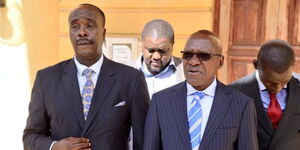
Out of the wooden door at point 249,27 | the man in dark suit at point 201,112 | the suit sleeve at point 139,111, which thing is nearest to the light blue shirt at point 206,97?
the man in dark suit at point 201,112

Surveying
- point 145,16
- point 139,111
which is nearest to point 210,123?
point 139,111

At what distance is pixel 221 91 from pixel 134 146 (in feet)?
1.99

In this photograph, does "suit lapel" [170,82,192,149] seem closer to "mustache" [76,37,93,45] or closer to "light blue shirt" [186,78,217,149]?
"light blue shirt" [186,78,217,149]

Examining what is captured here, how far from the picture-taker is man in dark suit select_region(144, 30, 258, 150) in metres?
2.29

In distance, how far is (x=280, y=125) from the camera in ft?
8.82

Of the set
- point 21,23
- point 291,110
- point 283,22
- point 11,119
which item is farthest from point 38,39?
point 291,110

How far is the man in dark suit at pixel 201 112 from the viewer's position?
90.0 inches

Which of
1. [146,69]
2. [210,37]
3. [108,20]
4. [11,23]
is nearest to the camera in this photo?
[210,37]

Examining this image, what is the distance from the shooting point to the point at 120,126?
248cm

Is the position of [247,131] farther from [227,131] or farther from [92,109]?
[92,109]

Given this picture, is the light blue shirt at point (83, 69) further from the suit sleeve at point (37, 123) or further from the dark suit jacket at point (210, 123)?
the dark suit jacket at point (210, 123)

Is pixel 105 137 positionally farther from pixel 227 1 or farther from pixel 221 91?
pixel 227 1

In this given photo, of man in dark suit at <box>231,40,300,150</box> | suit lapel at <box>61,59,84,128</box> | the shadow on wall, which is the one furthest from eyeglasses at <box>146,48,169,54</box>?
the shadow on wall

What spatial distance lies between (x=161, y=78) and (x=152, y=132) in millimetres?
1132
